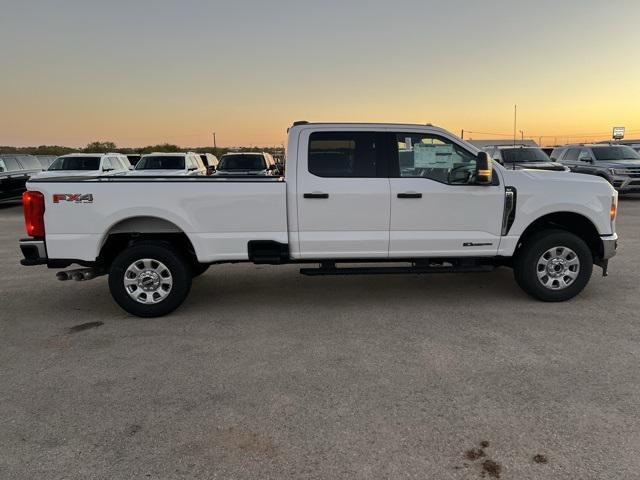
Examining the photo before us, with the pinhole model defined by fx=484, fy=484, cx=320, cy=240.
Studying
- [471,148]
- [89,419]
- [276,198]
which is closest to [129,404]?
[89,419]

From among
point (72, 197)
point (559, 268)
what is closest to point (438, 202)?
point (559, 268)

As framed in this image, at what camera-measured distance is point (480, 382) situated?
365 centimetres

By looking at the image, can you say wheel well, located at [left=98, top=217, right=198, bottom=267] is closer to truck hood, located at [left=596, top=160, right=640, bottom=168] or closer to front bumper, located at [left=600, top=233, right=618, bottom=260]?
front bumper, located at [left=600, top=233, right=618, bottom=260]

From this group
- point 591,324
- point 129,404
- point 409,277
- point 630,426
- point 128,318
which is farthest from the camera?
point 409,277

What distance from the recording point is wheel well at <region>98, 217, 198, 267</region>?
523 cm

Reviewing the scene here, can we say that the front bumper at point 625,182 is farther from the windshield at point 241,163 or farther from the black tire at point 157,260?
the black tire at point 157,260

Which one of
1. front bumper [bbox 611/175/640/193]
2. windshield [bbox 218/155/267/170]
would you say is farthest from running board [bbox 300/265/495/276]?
front bumper [bbox 611/175/640/193]

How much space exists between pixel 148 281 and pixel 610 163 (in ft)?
53.2

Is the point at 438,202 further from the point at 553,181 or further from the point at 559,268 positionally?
the point at 559,268

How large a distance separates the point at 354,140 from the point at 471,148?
4.30 feet

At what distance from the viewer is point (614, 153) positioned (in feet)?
55.3

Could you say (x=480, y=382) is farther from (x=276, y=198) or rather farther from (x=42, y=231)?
(x=42, y=231)

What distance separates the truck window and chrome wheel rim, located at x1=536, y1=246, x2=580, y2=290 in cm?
136

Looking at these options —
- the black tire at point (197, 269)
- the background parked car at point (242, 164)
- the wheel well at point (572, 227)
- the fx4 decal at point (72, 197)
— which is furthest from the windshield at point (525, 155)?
the fx4 decal at point (72, 197)
